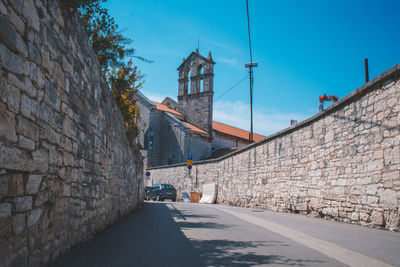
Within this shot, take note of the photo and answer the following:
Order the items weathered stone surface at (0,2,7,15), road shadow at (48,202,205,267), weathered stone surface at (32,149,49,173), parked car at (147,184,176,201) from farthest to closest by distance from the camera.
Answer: parked car at (147,184,176,201)
road shadow at (48,202,205,267)
weathered stone surface at (32,149,49,173)
weathered stone surface at (0,2,7,15)

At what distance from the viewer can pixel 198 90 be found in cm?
3791

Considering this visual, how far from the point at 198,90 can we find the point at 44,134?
34909 mm

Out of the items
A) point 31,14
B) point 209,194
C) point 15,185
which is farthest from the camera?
point 209,194

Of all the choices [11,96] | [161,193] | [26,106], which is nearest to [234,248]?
[26,106]

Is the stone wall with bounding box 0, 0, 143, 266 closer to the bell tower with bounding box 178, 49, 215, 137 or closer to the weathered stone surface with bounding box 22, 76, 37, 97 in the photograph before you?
the weathered stone surface with bounding box 22, 76, 37, 97

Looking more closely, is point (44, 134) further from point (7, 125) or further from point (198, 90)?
point (198, 90)

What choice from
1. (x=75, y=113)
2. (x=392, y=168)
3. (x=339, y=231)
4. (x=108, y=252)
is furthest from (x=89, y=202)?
(x=392, y=168)

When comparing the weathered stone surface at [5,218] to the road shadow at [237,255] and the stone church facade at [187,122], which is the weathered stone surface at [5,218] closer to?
the road shadow at [237,255]

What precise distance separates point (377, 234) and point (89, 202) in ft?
17.3

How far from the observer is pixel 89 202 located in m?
5.24

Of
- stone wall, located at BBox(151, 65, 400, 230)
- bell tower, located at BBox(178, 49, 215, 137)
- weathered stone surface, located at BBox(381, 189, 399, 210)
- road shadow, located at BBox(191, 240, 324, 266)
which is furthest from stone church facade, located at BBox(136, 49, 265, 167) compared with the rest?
road shadow, located at BBox(191, 240, 324, 266)

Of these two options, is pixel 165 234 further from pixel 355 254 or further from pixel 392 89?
pixel 392 89

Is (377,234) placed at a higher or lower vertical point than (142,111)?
lower

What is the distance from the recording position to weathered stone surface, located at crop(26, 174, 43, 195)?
300 centimetres
